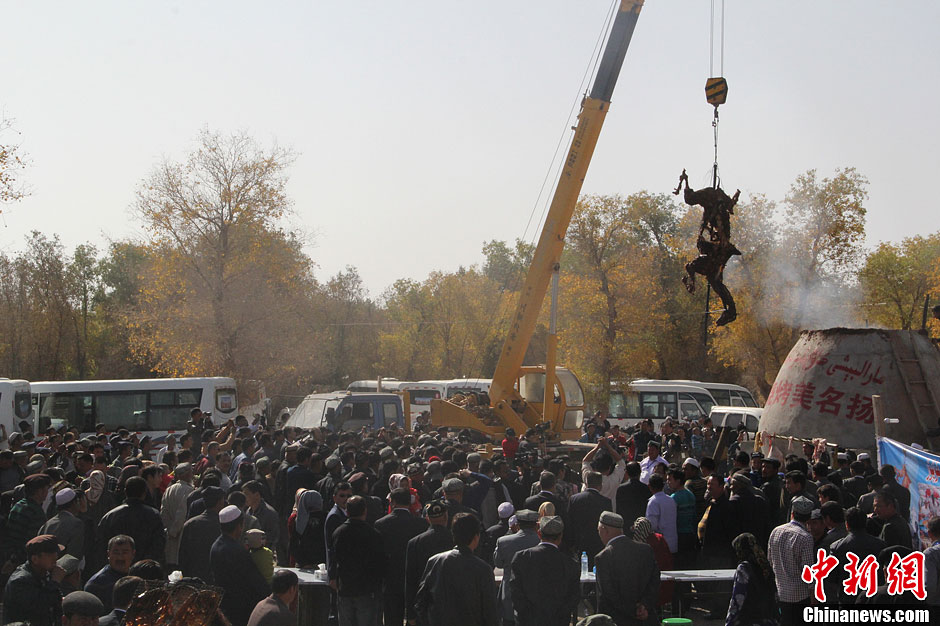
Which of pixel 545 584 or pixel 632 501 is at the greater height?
pixel 632 501

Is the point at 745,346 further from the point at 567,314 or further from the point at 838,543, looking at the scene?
the point at 838,543

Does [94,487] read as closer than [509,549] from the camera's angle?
No

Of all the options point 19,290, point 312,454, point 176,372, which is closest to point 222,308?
point 176,372

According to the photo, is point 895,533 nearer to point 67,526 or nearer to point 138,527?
point 138,527

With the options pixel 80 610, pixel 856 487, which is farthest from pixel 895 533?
pixel 80 610

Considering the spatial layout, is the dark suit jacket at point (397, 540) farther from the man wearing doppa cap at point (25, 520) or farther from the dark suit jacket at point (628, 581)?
the man wearing doppa cap at point (25, 520)

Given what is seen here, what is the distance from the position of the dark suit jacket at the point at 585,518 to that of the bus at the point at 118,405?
19693 mm

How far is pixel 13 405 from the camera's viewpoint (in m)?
23.2

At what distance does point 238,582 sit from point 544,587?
241cm

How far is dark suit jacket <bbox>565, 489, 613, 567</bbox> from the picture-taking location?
28.7 ft

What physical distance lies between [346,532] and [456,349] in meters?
47.0

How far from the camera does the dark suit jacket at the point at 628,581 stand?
6.45 m

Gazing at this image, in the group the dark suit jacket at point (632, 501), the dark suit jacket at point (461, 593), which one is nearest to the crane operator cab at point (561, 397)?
the dark suit jacket at point (632, 501)

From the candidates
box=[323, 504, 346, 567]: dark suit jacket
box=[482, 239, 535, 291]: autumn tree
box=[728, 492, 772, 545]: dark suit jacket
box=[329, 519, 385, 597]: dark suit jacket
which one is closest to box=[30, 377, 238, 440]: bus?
box=[323, 504, 346, 567]: dark suit jacket
